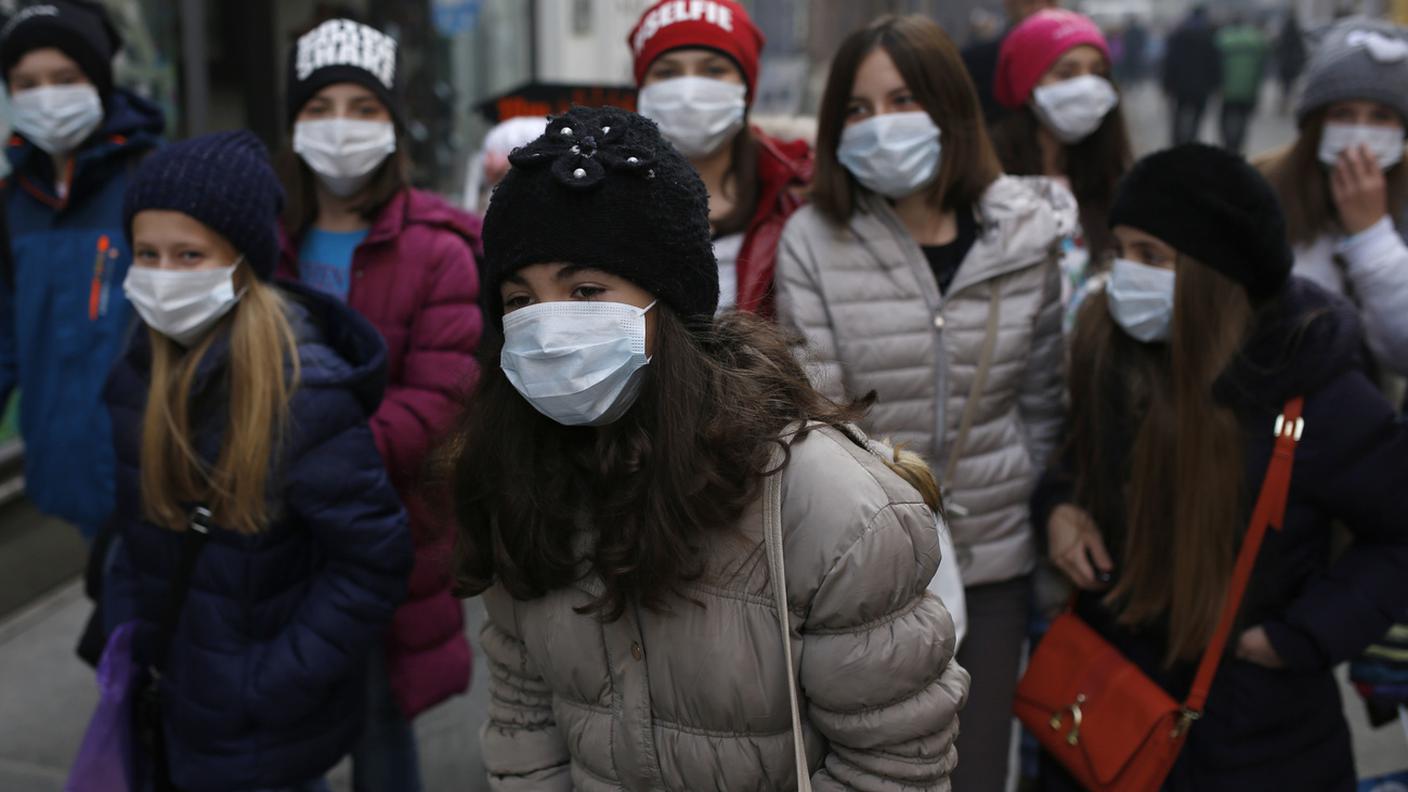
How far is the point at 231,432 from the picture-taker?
2.63 meters

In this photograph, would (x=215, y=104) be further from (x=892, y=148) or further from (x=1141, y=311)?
(x=1141, y=311)

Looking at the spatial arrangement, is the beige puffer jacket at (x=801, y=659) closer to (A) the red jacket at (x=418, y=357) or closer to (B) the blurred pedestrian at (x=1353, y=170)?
(A) the red jacket at (x=418, y=357)

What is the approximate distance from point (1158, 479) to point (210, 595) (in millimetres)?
1937

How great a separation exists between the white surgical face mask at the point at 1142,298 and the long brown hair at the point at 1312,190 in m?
1.05

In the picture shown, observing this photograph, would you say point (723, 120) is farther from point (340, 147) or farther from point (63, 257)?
point (63, 257)

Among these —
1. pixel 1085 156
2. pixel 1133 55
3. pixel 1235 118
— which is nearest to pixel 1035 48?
pixel 1085 156

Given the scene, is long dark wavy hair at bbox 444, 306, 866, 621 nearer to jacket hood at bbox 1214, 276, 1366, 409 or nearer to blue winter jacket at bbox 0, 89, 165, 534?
jacket hood at bbox 1214, 276, 1366, 409

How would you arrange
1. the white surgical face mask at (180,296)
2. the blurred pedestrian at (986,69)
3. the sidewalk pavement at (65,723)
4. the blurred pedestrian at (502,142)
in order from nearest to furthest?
1. the white surgical face mask at (180,296)
2. the sidewalk pavement at (65,723)
3. the blurred pedestrian at (986,69)
4. the blurred pedestrian at (502,142)

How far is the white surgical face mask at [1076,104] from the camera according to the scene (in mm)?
3859

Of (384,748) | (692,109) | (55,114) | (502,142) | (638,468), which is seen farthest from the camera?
(502,142)

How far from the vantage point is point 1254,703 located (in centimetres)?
262

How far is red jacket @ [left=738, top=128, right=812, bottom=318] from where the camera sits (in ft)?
10.2

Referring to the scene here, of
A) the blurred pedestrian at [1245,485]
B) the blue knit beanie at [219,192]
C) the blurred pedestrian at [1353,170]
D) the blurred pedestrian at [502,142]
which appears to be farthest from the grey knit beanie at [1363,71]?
the blue knit beanie at [219,192]

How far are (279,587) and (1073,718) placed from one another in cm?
166
